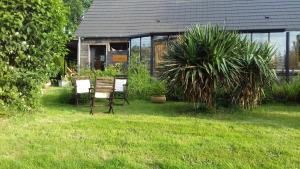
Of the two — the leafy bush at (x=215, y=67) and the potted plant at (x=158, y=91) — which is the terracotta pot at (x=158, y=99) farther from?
the leafy bush at (x=215, y=67)

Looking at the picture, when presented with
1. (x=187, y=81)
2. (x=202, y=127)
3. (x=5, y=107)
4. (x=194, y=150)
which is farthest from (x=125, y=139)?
(x=187, y=81)

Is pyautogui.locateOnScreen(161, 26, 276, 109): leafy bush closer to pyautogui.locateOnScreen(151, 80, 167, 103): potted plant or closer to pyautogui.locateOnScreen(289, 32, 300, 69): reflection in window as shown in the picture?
pyautogui.locateOnScreen(151, 80, 167, 103): potted plant

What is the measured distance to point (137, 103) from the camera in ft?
45.9

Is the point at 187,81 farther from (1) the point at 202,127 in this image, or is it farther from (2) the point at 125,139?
(2) the point at 125,139

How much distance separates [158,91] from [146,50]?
19.0 feet

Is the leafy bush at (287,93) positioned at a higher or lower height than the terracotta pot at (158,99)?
higher

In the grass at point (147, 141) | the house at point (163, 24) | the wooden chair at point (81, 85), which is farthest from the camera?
the house at point (163, 24)

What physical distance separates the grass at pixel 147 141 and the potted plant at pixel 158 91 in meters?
3.58

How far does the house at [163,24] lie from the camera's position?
19656 mm

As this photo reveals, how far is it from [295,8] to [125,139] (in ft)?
61.3

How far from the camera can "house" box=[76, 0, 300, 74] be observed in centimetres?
1966

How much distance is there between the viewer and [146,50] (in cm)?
2034

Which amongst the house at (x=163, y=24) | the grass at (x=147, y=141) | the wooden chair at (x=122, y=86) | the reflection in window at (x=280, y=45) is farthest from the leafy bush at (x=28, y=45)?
the reflection in window at (x=280, y=45)

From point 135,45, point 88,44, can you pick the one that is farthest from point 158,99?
point 88,44
